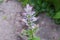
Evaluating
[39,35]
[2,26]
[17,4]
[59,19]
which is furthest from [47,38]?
[17,4]

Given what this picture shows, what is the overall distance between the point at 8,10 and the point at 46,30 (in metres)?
0.84

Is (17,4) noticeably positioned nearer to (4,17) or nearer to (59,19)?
(4,17)

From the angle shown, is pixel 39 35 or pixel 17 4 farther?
pixel 17 4

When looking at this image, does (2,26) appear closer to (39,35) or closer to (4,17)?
(4,17)

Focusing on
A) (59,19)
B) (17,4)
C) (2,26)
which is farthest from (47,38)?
(17,4)

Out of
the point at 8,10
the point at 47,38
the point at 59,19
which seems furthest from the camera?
the point at 8,10

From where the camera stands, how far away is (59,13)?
331 cm

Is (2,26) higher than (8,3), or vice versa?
(8,3)

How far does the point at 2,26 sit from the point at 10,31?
18cm

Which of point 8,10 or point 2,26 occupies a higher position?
point 8,10

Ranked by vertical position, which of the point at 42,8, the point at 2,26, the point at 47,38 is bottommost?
the point at 47,38

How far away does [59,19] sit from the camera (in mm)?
3406

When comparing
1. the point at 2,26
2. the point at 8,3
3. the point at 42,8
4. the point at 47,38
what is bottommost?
the point at 47,38

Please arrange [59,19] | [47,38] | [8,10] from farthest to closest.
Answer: [8,10], [59,19], [47,38]
